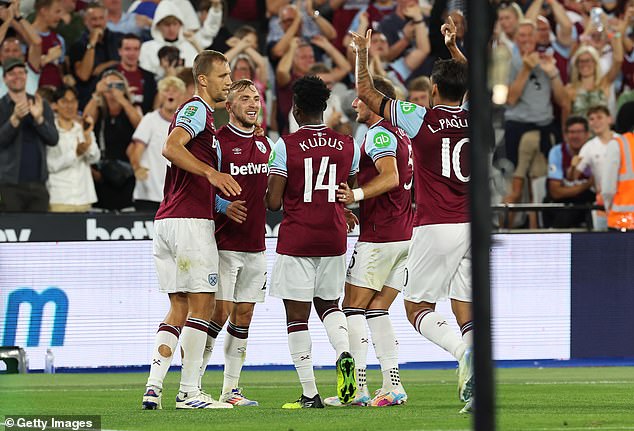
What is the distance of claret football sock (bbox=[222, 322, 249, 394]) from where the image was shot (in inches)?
392

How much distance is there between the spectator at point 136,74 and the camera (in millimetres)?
15727

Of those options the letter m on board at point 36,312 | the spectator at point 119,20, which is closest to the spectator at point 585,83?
the spectator at point 119,20

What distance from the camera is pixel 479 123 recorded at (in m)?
3.78

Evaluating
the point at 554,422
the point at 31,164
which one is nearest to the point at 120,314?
the point at 31,164

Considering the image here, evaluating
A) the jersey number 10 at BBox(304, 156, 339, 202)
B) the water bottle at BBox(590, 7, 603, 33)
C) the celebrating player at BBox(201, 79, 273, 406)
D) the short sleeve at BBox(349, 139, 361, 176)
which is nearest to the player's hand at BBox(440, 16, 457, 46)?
the short sleeve at BBox(349, 139, 361, 176)

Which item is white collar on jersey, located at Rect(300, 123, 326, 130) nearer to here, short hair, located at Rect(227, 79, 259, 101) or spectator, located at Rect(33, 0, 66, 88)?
short hair, located at Rect(227, 79, 259, 101)

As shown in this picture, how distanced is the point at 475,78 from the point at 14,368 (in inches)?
227

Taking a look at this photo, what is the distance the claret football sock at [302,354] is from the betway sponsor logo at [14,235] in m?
5.35

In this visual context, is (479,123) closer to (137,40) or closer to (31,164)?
(31,164)

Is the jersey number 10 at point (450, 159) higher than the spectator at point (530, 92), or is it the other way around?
the spectator at point (530, 92)

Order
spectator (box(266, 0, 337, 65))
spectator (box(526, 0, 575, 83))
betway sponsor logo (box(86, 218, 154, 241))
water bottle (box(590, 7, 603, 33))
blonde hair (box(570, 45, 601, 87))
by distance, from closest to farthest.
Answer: betway sponsor logo (box(86, 218, 154, 241)) < spectator (box(266, 0, 337, 65)) < blonde hair (box(570, 45, 601, 87)) < spectator (box(526, 0, 575, 83)) < water bottle (box(590, 7, 603, 33))

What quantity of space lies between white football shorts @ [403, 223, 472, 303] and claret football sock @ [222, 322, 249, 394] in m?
1.61

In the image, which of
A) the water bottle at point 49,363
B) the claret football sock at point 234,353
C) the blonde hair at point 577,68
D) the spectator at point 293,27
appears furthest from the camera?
the blonde hair at point 577,68
